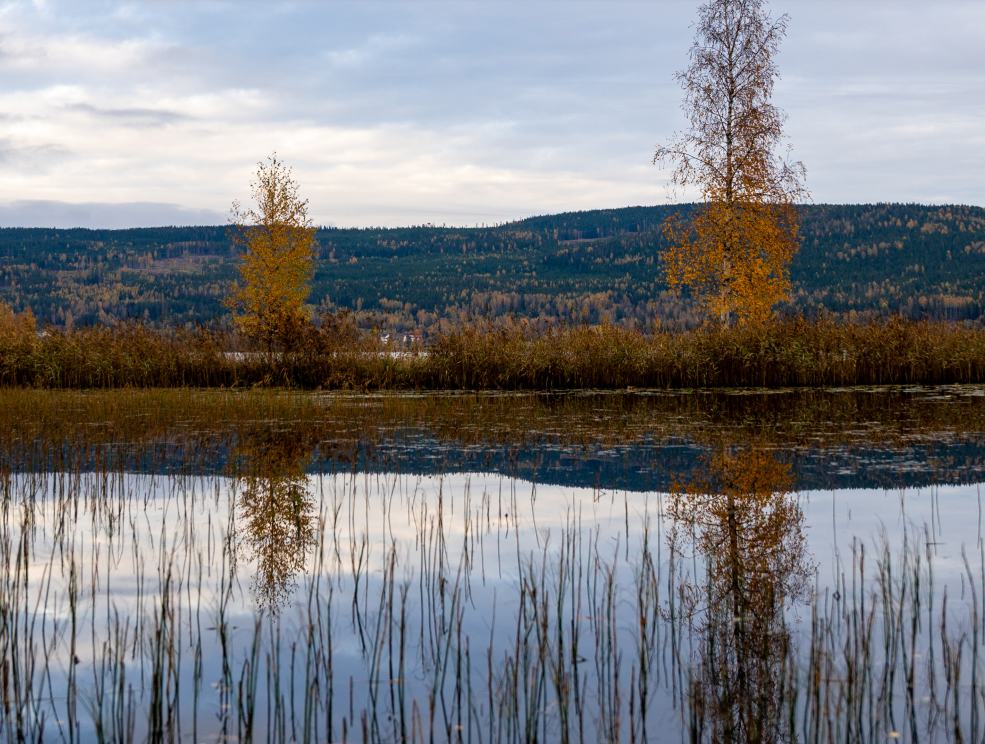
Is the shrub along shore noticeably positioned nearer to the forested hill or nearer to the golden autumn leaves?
the golden autumn leaves

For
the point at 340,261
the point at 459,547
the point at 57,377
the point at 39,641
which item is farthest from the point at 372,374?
the point at 340,261

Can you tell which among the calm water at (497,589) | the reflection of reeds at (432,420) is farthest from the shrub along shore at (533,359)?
the calm water at (497,589)

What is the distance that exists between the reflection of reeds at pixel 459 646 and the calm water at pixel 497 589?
0.08 feet

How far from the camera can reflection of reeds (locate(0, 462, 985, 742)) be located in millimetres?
4469

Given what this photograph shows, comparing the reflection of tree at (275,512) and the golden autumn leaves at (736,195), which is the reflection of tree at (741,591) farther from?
the golden autumn leaves at (736,195)

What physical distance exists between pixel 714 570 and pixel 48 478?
24.5ft

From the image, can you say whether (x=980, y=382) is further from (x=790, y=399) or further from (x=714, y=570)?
(x=714, y=570)

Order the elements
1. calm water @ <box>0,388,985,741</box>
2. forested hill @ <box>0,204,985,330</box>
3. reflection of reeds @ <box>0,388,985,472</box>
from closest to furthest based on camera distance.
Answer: calm water @ <box>0,388,985,741</box> < reflection of reeds @ <box>0,388,985,472</box> < forested hill @ <box>0,204,985,330</box>

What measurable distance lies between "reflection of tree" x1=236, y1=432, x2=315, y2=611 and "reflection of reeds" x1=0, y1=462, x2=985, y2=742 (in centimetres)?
15

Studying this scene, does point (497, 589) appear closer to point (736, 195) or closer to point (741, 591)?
point (741, 591)

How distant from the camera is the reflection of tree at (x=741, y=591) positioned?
4555mm

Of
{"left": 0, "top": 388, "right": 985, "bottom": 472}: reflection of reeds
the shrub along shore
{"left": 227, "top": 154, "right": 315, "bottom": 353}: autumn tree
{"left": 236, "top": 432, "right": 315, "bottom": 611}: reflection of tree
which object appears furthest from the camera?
{"left": 227, "top": 154, "right": 315, "bottom": 353}: autumn tree

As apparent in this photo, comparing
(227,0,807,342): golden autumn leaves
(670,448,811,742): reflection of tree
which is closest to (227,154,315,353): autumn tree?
(227,0,807,342): golden autumn leaves

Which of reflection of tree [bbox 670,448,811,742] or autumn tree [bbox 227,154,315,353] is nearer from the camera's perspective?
reflection of tree [bbox 670,448,811,742]
